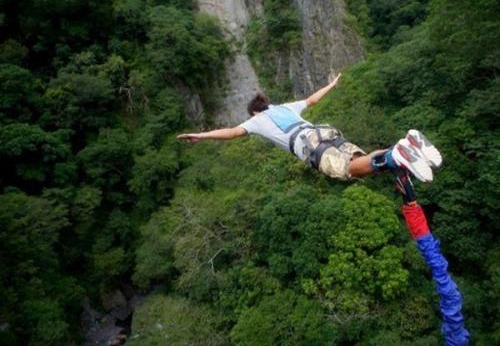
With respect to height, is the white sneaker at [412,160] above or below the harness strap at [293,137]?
below

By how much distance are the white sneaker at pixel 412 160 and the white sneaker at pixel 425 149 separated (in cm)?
3

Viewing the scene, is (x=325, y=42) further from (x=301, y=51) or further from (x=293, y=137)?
(x=293, y=137)

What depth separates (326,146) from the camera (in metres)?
5.27

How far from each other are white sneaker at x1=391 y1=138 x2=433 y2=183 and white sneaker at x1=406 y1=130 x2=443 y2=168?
0.03 metres

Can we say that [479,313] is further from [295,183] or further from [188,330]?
[188,330]

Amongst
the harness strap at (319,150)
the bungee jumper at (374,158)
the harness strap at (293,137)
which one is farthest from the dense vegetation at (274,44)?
the harness strap at (319,150)

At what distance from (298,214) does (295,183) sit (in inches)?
78.3

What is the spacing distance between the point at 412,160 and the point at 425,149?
6.7 inches

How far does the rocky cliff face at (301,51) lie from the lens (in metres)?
25.3

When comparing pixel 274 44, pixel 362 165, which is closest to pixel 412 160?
pixel 362 165

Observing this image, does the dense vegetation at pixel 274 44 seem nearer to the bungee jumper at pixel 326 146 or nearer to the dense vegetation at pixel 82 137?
Answer: the dense vegetation at pixel 82 137

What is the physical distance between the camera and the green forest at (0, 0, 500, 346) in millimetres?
12727

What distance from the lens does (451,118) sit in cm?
1453

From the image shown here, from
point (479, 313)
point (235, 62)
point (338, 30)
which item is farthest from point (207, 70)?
point (479, 313)
